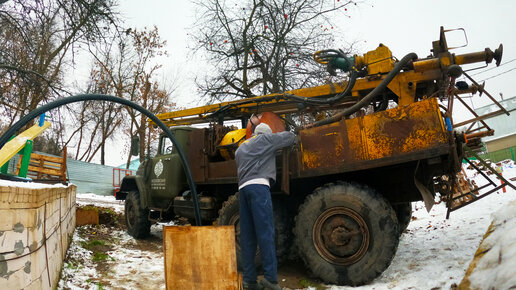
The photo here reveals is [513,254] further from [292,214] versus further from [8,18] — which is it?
[8,18]

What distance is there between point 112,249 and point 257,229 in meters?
3.69

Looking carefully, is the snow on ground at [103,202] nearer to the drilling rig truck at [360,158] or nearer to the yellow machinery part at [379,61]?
the drilling rig truck at [360,158]

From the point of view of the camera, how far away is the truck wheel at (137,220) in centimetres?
750

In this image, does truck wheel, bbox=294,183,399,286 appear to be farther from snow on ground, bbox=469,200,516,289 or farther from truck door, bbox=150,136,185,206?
truck door, bbox=150,136,185,206

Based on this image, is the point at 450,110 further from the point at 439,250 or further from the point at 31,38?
the point at 31,38

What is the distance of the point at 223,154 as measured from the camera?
5.92m

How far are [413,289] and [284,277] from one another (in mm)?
1636

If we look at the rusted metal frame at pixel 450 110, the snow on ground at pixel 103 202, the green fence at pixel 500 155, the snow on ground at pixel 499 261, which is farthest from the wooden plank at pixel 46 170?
the green fence at pixel 500 155

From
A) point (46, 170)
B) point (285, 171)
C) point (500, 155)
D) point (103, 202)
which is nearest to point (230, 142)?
point (285, 171)

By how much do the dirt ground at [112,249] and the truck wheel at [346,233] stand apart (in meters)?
0.33

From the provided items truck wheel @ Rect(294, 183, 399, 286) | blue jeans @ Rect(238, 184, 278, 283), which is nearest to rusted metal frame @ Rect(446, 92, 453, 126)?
truck wheel @ Rect(294, 183, 399, 286)

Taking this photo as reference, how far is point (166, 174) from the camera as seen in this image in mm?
6887

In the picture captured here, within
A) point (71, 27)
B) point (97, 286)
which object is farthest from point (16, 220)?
point (71, 27)

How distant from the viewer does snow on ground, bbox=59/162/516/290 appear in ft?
10.6
